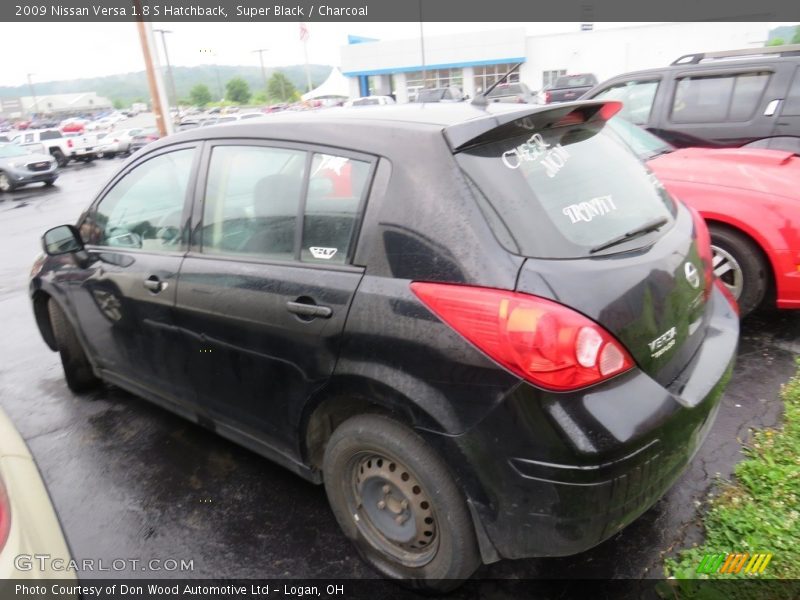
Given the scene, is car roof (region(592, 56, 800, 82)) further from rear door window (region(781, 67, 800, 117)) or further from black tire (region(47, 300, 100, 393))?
black tire (region(47, 300, 100, 393))

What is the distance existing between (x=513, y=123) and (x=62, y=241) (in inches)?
109

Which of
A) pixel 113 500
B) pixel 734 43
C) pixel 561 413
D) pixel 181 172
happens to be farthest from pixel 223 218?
pixel 734 43

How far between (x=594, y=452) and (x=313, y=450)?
3.96ft

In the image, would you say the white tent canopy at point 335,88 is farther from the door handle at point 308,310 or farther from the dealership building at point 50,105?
the dealership building at point 50,105

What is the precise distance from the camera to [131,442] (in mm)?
3443

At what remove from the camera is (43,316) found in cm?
409

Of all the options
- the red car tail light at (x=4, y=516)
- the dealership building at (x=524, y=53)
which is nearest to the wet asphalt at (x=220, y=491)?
the red car tail light at (x=4, y=516)

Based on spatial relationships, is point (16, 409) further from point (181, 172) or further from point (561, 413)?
point (561, 413)

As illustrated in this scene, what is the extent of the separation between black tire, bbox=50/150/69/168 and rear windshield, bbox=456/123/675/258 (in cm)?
2876

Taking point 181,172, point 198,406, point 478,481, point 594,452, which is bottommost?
point 198,406

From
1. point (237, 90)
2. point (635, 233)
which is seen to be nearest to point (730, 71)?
point (635, 233)

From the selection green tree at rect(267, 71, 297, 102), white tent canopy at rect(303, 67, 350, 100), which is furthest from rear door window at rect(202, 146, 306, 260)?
green tree at rect(267, 71, 297, 102)

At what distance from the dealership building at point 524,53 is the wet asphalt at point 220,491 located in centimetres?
3596

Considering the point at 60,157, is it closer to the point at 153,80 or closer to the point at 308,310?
the point at 153,80
